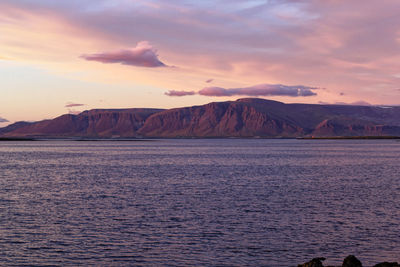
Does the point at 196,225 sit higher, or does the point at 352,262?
the point at 352,262

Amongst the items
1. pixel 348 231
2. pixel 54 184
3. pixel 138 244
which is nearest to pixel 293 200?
pixel 348 231

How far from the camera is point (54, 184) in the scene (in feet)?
182

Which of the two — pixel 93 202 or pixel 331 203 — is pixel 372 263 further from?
pixel 93 202

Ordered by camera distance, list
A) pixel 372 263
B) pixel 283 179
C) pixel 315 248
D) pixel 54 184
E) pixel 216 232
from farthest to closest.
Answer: pixel 283 179, pixel 54 184, pixel 216 232, pixel 315 248, pixel 372 263

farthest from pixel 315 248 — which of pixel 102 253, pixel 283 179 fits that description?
pixel 283 179

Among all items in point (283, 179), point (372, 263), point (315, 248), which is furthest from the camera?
point (283, 179)

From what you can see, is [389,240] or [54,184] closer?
[389,240]

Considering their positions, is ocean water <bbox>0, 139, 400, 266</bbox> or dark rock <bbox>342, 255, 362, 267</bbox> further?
ocean water <bbox>0, 139, 400, 266</bbox>

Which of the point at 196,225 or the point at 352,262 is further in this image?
the point at 196,225

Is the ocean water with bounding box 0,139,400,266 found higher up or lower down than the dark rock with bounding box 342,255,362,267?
lower down

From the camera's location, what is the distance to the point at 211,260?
72.6ft

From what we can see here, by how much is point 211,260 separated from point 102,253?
19.3 ft

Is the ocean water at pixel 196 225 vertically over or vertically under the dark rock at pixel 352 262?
under

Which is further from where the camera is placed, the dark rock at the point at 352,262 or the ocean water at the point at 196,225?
the ocean water at the point at 196,225
